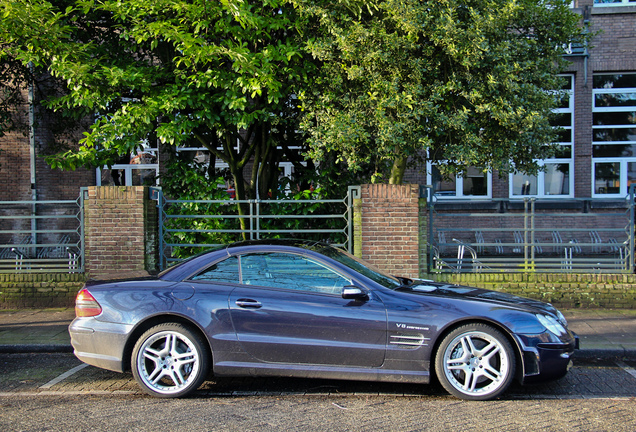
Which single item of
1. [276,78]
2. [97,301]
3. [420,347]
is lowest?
[420,347]

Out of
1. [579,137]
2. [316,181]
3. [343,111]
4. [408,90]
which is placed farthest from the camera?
[579,137]

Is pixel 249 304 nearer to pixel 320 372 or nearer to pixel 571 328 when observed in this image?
pixel 320 372

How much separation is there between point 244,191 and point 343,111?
9.43ft

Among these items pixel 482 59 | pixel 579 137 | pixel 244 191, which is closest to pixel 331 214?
pixel 244 191

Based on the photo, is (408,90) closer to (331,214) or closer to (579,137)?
(331,214)

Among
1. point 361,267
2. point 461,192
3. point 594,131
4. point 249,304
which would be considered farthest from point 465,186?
point 249,304

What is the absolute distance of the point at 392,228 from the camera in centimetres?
853

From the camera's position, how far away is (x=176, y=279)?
198 inches

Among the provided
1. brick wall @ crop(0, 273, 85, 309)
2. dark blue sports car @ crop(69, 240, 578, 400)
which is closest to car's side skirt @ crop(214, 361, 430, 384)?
dark blue sports car @ crop(69, 240, 578, 400)

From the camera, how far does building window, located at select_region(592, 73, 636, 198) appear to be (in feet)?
48.7

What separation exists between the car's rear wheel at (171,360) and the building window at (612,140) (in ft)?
44.2

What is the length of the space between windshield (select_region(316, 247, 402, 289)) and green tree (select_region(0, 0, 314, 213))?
3.34 m

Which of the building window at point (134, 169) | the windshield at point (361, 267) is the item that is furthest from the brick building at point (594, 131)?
the windshield at point (361, 267)

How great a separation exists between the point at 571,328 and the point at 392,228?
2920 mm
